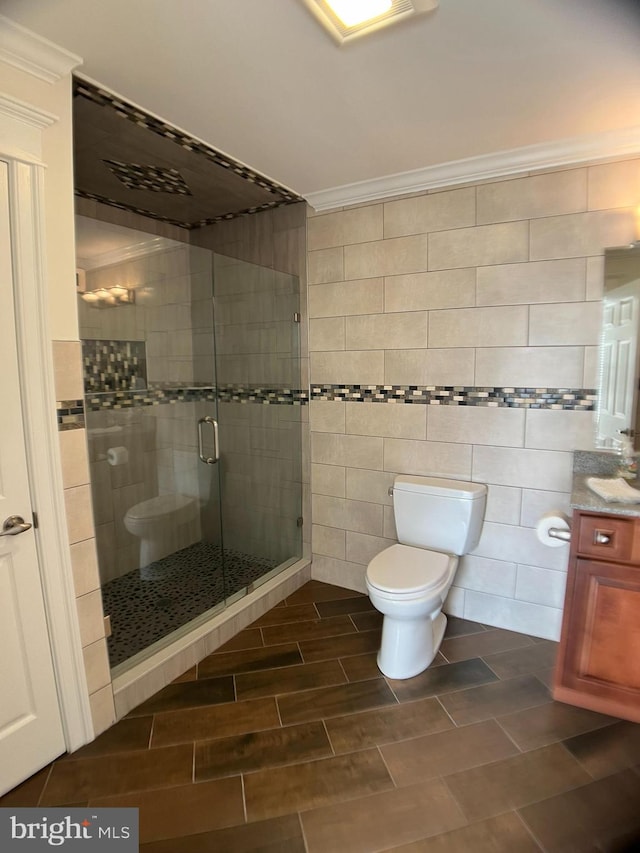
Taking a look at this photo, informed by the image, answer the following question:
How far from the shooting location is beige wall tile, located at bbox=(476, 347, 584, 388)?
2127 mm

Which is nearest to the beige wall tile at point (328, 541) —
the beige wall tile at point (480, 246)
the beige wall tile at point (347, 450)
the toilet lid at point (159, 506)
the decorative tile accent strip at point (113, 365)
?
the beige wall tile at point (347, 450)

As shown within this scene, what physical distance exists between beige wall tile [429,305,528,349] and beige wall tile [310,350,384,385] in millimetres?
351

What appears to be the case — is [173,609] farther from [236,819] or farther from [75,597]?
[236,819]

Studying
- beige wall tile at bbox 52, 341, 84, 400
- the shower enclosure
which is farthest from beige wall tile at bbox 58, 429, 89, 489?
the shower enclosure

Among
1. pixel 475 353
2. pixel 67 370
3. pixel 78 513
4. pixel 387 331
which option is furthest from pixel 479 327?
pixel 78 513

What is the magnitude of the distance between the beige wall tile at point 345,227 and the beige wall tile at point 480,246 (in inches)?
14.2

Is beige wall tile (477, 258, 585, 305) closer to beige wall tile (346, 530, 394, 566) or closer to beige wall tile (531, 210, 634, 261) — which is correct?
beige wall tile (531, 210, 634, 261)

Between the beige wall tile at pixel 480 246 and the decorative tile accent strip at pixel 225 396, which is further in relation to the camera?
the decorative tile accent strip at pixel 225 396

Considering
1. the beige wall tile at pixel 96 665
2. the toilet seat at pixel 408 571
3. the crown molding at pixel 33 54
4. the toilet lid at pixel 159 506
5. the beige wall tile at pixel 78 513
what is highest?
the crown molding at pixel 33 54

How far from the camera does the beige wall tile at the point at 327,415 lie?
2775 millimetres

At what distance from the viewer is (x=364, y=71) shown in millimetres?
1528

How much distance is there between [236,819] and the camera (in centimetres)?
141

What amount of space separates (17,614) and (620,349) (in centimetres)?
268

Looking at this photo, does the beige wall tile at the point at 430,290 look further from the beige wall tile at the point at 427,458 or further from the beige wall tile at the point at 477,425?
the beige wall tile at the point at 427,458
